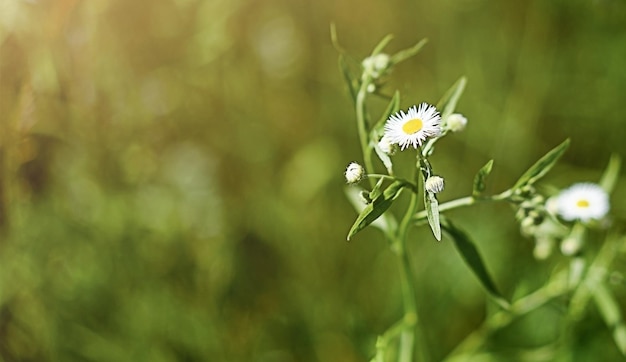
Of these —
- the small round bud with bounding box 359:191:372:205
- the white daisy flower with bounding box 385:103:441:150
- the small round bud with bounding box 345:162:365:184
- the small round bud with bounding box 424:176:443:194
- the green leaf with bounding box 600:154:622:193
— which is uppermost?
the green leaf with bounding box 600:154:622:193

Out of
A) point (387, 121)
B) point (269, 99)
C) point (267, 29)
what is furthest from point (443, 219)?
point (267, 29)

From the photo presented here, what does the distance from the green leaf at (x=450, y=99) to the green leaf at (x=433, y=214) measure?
8.6 inches

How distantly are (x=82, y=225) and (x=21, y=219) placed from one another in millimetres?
216

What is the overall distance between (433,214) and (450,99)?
305 millimetres

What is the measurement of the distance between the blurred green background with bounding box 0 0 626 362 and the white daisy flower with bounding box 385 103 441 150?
460mm

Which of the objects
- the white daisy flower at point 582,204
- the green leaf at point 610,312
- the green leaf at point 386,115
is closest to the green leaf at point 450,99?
the green leaf at point 386,115

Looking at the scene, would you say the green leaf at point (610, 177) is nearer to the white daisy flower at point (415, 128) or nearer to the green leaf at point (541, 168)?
the green leaf at point (541, 168)

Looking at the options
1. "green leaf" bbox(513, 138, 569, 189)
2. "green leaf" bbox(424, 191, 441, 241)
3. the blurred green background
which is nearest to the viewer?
"green leaf" bbox(424, 191, 441, 241)

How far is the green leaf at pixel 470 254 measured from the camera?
111cm

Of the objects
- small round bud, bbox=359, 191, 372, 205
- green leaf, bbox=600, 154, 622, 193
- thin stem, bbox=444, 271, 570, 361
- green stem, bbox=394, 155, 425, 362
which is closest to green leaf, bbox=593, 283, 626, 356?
thin stem, bbox=444, 271, 570, 361

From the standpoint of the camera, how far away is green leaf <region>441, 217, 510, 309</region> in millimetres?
1114

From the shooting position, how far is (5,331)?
147cm

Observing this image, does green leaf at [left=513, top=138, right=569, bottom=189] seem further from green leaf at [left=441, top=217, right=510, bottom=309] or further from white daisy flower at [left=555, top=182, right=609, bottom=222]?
white daisy flower at [left=555, top=182, right=609, bottom=222]

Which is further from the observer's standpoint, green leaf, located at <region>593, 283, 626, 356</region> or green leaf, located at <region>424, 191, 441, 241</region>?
green leaf, located at <region>593, 283, 626, 356</region>
